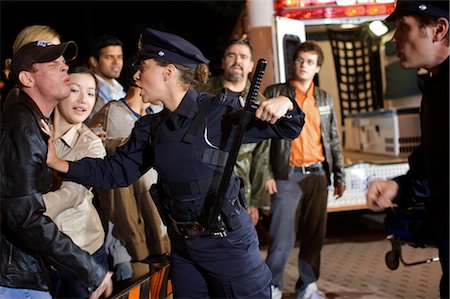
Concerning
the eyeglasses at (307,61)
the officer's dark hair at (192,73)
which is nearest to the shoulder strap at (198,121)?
the officer's dark hair at (192,73)

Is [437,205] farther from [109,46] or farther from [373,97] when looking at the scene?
[373,97]

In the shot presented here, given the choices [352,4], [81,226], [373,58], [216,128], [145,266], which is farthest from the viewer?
[373,58]

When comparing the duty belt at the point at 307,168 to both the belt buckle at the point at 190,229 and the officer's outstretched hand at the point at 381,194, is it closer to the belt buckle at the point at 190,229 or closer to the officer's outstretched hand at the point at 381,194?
the belt buckle at the point at 190,229

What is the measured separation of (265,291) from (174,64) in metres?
1.17

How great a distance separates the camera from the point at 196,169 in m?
2.87

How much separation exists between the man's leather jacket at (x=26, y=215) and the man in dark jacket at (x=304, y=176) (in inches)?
104

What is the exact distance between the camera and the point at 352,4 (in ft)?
23.6

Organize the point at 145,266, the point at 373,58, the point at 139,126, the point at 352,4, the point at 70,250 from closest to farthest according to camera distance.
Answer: the point at 70,250 < the point at 139,126 < the point at 145,266 < the point at 352,4 < the point at 373,58

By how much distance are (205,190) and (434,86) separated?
1.11 meters

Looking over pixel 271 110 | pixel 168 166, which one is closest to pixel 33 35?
pixel 168 166

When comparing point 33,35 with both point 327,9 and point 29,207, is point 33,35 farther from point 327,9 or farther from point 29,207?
point 327,9

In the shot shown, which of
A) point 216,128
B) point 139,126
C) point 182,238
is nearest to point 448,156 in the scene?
point 216,128

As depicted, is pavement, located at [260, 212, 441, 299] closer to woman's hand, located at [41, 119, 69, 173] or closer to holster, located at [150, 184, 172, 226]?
holster, located at [150, 184, 172, 226]

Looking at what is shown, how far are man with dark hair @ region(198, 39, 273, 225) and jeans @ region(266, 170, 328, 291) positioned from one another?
16cm
